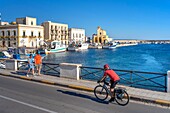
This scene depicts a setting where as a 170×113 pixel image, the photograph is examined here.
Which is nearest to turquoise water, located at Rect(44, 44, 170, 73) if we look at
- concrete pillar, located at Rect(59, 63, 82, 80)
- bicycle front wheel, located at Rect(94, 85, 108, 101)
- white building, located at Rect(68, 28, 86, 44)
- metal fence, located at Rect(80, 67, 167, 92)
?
metal fence, located at Rect(80, 67, 167, 92)

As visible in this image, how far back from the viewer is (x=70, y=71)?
14758 mm

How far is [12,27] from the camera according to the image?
80938mm

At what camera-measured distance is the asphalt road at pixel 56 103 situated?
8320 mm

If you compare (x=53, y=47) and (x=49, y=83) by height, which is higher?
(x=53, y=47)

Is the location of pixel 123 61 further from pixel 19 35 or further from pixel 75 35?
pixel 75 35

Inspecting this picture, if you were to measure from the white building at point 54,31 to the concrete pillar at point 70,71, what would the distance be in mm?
91227

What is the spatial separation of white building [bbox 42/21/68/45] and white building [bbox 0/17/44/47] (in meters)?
15.0

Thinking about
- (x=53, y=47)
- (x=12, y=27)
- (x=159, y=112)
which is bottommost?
(x=159, y=112)

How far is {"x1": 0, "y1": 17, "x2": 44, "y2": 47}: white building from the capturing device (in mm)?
79875

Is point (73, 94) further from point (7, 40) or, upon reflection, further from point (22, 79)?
point (7, 40)

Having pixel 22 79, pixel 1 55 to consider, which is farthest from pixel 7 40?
pixel 22 79

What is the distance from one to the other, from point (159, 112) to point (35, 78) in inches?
360

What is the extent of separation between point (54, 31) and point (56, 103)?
9966 cm

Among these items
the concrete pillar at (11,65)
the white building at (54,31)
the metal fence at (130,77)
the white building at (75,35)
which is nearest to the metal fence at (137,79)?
the metal fence at (130,77)
